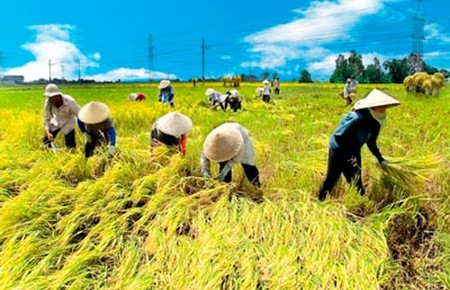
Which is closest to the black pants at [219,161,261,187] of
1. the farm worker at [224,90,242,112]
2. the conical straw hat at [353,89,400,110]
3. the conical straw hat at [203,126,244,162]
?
the conical straw hat at [203,126,244,162]

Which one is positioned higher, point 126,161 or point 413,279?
point 126,161

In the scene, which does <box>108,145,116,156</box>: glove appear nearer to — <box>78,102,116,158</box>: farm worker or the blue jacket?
<box>78,102,116,158</box>: farm worker

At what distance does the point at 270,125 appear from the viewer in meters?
8.59

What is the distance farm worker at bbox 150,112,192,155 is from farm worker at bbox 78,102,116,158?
554 mm

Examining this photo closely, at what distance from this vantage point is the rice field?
295cm

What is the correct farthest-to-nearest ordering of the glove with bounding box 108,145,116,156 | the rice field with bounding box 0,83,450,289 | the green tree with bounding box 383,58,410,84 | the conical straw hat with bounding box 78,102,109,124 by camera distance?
the green tree with bounding box 383,58,410,84, the conical straw hat with bounding box 78,102,109,124, the glove with bounding box 108,145,116,156, the rice field with bounding box 0,83,450,289

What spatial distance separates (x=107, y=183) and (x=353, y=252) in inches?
85.3

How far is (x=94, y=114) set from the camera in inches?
186

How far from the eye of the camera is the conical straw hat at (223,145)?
140 inches

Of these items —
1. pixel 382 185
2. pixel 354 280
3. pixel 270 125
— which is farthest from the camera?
pixel 270 125

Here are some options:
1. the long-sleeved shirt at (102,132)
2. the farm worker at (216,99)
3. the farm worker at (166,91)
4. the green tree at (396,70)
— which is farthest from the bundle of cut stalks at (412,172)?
the green tree at (396,70)

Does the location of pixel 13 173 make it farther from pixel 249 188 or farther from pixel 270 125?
pixel 270 125

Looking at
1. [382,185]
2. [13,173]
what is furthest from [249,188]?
[13,173]

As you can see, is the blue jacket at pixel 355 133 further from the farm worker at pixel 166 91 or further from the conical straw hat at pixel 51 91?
the farm worker at pixel 166 91
